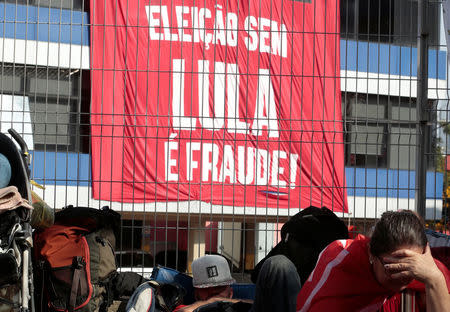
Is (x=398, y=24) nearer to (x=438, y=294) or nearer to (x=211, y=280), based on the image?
(x=211, y=280)

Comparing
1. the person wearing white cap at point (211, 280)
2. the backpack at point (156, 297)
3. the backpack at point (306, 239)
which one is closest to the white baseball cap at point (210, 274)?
the person wearing white cap at point (211, 280)

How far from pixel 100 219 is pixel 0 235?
116 cm

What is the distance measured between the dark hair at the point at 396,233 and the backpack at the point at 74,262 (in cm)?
261

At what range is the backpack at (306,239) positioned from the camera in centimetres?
422

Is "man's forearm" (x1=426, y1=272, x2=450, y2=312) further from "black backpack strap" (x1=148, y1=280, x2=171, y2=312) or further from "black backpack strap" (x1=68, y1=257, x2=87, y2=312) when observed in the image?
"black backpack strap" (x1=68, y1=257, x2=87, y2=312)

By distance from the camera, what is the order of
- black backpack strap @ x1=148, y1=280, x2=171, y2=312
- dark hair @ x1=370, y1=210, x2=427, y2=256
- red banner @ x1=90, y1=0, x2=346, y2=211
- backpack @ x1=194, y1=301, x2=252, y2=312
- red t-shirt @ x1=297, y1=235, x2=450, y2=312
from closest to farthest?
dark hair @ x1=370, y1=210, x2=427, y2=256 < red t-shirt @ x1=297, y1=235, x2=450, y2=312 < backpack @ x1=194, y1=301, x2=252, y2=312 < black backpack strap @ x1=148, y1=280, x2=171, y2=312 < red banner @ x1=90, y1=0, x2=346, y2=211

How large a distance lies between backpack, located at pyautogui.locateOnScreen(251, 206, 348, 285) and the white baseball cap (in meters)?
0.33

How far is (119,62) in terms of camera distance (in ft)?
28.0

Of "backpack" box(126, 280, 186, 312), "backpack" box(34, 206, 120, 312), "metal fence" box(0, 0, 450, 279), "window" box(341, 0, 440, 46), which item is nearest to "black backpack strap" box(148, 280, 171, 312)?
"backpack" box(126, 280, 186, 312)

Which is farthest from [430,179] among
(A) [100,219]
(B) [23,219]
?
(B) [23,219]

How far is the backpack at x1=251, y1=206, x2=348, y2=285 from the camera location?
422 cm

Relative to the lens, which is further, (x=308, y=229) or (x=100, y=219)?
(x=100, y=219)

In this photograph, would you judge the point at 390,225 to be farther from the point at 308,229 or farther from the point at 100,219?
the point at 100,219

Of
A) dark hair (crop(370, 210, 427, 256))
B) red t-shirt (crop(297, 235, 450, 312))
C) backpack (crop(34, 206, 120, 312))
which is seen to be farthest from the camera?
backpack (crop(34, 206, 120, 312))
